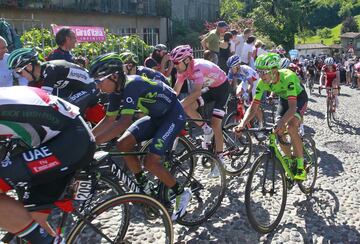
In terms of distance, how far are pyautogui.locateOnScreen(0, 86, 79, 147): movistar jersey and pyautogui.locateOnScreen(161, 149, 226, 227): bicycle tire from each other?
1.75 meters

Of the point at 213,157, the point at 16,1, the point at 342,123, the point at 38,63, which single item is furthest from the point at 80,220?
the point at 16,1

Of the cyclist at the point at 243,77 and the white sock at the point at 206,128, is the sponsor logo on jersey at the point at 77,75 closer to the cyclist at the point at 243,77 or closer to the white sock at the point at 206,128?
the white sock at the point at 206,128

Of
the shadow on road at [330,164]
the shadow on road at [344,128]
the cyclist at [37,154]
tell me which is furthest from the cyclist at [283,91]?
the shadow on road at [344,128]

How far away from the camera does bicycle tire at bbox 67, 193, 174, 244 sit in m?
3.07

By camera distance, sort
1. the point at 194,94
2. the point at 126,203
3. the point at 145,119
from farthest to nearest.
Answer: the point at 194,94 → the point at 145,119 → the point at 126,203

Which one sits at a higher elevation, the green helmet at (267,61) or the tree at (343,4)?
the tree at (343,4)

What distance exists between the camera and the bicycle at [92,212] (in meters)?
3.07

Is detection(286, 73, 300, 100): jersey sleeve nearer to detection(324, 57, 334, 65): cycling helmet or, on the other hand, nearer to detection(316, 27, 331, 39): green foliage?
detection(324, 57, 334, 65): cycling helmet

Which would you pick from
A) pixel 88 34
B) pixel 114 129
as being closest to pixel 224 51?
pixel 88 34

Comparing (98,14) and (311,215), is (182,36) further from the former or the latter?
(311,215)

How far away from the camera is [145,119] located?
4.46m

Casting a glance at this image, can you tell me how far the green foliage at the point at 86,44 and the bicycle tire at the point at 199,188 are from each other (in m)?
5.59

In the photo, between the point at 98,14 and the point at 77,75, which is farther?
the point at 98,14

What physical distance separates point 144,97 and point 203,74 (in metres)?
2.12
